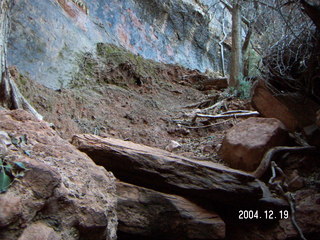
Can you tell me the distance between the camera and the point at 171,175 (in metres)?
2.80

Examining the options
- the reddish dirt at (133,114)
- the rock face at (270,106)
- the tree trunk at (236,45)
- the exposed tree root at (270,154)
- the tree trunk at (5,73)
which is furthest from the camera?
the tree trunk at (236,45)

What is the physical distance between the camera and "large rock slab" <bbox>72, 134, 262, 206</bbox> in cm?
278

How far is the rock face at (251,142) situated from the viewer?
3373 millimetres

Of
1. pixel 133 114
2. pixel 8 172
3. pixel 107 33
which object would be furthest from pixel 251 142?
pixel 107 33

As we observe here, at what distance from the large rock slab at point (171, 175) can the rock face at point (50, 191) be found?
42cm

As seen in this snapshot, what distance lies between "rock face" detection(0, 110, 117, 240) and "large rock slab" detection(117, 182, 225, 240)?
36 centimetres

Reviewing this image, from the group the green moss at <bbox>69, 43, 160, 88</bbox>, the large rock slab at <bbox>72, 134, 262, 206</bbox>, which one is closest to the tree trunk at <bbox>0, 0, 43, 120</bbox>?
the large rock slab at <bbox>72, 134, 262, 206</bbox>

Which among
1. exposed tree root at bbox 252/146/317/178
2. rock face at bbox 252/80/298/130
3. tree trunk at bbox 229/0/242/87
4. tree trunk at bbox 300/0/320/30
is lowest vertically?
exposed tree root at bbox 252/146/317/178

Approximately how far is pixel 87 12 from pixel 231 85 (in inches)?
141

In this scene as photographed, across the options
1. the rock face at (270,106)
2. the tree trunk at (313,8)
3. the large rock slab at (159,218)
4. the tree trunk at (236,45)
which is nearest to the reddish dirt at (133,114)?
the rock face at (270,106)

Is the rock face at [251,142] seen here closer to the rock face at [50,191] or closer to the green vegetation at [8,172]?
the rock face at [50,191]

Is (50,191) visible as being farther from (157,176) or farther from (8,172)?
(157,176)

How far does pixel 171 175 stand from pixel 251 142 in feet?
3.47

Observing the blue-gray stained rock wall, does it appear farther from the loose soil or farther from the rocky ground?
the rocky ground
